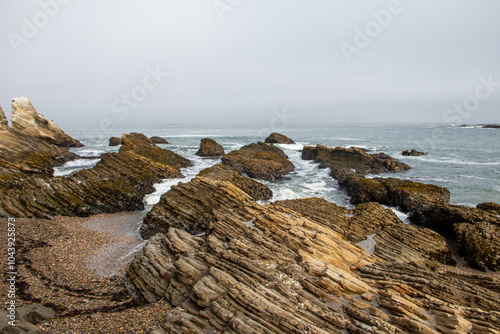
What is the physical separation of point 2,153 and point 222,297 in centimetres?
→ 3753

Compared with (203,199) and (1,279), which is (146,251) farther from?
(203,199)

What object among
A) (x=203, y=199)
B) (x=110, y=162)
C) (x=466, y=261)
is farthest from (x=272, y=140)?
(x=466, y=261)

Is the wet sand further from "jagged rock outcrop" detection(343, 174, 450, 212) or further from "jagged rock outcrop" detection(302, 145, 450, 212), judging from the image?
"jagged rock outcrop" detection(343, 174, 450, 212)

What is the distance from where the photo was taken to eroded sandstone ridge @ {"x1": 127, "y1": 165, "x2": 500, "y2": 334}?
25.3 ft

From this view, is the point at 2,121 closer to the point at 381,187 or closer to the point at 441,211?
the point at 381,187

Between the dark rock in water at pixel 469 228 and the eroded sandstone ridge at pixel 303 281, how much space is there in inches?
46.0

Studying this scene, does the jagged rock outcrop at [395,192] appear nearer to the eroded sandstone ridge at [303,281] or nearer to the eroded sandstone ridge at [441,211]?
the eroded sandstone ridge at [441,211]

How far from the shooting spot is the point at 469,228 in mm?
15250

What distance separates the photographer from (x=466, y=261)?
14117mm

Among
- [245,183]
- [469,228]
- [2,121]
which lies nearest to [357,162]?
[245,183]

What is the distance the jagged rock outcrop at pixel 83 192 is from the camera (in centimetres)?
1802

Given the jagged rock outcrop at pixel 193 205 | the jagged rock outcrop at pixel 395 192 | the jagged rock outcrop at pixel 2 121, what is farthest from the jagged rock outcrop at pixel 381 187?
the jagged rock outcrop at pixel 2 121

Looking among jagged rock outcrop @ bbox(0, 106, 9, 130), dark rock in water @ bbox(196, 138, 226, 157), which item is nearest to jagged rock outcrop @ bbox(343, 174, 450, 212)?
dark rock in water @ bbox(196, 138, 226, 157)

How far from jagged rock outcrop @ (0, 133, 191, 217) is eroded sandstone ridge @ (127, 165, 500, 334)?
34.3 ft
